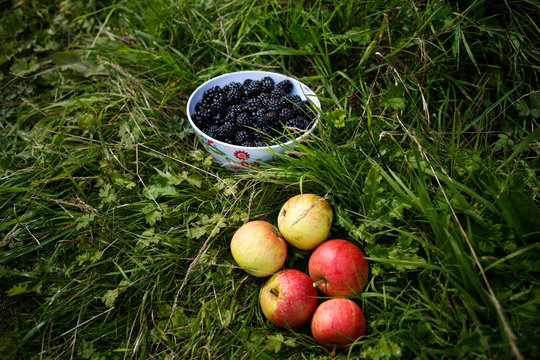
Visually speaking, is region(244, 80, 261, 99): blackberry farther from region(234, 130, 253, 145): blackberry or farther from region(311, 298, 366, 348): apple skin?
region(311, 298, 366, 348): apple skin

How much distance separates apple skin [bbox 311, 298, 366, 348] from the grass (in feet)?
0.34

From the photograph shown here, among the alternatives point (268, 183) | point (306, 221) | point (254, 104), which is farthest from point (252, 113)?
point (306, 221)

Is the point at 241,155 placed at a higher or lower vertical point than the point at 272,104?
lower

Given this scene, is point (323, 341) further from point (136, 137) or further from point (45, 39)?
point (45, 39)

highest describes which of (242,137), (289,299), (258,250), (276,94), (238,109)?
(276,94)

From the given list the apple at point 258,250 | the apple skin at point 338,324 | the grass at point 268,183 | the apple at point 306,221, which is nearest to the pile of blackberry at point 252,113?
the grass at point 268,183

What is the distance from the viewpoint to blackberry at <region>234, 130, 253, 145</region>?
8.79 ft

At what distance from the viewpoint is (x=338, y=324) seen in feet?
6.24

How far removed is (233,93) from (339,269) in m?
1.76

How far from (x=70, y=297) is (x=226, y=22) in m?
2.80

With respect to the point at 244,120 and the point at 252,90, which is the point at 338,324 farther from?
the point at 252,90

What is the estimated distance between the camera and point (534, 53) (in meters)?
2.61

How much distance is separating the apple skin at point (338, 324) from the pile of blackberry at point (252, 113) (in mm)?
1234

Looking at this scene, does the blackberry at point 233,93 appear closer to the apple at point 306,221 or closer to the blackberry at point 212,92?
the blackberry at point 212,92
